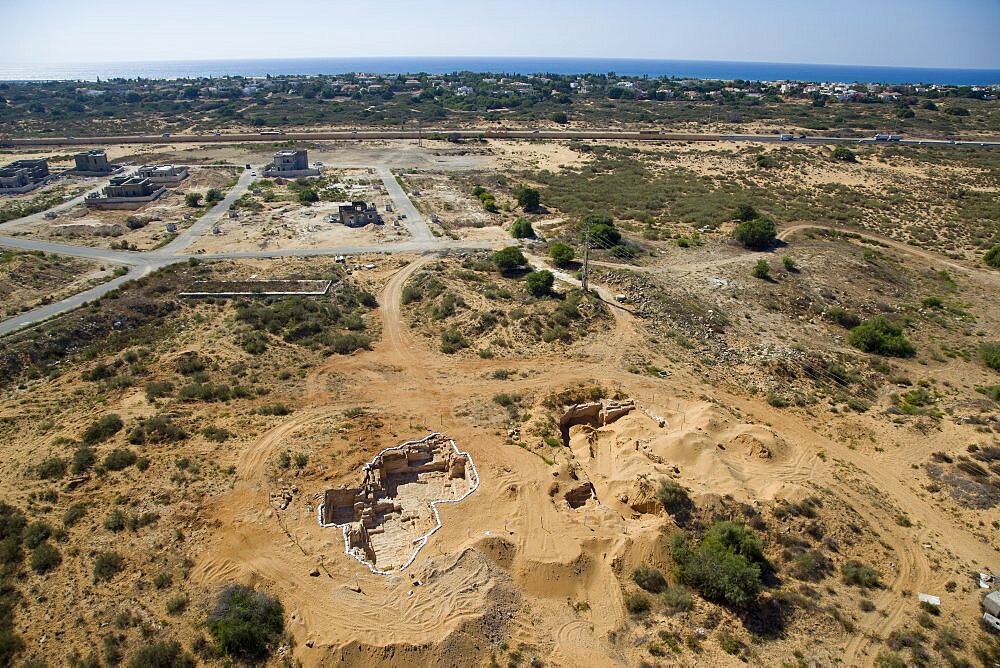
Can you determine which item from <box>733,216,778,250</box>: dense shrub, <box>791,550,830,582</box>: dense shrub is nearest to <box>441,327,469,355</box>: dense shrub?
<box>791,550,830,582</box>: dense shrub

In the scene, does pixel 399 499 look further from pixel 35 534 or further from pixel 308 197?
pixel 308 197

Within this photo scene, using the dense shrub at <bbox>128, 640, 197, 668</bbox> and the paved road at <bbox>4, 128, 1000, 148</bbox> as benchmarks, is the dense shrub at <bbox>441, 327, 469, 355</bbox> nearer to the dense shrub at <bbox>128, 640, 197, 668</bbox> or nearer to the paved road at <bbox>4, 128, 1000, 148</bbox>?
the dense shrub at <bbox>128, 640, 197, 668</bbox>

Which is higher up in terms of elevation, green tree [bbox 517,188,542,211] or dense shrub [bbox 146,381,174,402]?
green tree [bbox 517,188,542,211]

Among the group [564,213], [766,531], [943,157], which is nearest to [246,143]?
[564,213]

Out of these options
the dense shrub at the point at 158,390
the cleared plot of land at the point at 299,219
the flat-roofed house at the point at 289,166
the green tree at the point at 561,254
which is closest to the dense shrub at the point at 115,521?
the dense shrub at the point at 158,390

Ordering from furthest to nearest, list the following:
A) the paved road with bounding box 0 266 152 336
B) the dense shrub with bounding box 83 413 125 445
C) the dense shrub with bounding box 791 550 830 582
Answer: the paved road with bounding box 0 266 152 336 → the dense shrub with bounding box 83 413 125 445 → the dense shrub with bounding box 791 550 830 582

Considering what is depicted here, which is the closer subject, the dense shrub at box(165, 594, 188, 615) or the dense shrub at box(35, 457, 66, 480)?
the dense shrub at box(165, 594, 188, 615)

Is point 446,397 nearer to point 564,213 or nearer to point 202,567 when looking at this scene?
point 202,567

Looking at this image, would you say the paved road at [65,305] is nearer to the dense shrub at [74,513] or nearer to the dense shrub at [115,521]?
the dense shrub at [74,513]
